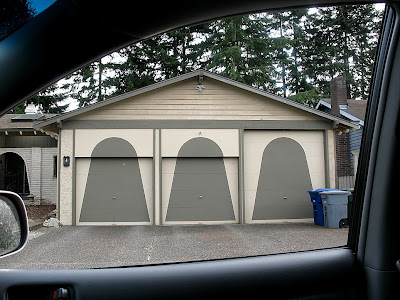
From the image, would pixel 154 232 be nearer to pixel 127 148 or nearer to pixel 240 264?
pixel 127 148

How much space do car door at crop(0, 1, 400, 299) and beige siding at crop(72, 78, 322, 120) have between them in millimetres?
8431

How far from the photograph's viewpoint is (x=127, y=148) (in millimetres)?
9805

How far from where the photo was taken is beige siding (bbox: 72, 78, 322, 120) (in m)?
9.75

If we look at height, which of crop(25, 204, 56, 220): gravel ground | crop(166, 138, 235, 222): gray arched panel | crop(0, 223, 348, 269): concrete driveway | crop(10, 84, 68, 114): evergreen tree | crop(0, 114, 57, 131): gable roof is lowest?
crop(0, 223, 348, 269): concrete driveway

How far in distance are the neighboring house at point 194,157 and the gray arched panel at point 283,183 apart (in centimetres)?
3

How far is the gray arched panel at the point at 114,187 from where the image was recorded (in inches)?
378

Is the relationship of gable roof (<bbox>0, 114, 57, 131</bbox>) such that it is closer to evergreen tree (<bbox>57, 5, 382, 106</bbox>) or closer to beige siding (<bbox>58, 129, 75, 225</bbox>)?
evergreen tree (<bbox>57, 5, 382, 106</bbox>)

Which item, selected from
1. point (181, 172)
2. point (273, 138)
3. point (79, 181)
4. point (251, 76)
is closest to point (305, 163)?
point (273, 138)

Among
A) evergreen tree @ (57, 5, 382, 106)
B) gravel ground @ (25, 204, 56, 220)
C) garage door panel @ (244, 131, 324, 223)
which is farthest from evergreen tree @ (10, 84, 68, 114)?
garage door panel @ (244, 131, 324, 223)

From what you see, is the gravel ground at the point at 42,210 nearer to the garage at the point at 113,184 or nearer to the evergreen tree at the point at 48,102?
the garage at the point at 113,184

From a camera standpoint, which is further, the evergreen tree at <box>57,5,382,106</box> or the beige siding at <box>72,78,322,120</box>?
the beige siding at <box>72,78,322,120</box>

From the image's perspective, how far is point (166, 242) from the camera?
6.85m

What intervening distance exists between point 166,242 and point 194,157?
11.6ft

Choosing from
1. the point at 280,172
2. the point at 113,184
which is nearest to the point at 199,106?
the point at 280,172
